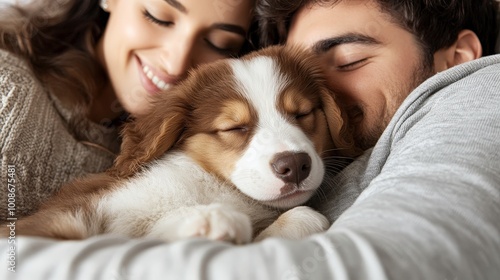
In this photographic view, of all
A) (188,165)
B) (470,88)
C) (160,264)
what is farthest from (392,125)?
(160,264)

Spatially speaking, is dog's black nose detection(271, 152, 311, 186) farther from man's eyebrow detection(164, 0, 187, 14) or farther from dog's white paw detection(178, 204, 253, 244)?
man's eyebrow detection(164, 0, 187, 14)

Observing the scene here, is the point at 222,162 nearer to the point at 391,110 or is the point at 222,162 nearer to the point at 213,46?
the point at 391,110

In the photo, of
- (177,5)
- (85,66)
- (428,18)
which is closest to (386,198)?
(428,18)

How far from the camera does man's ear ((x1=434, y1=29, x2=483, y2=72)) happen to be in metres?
2.43

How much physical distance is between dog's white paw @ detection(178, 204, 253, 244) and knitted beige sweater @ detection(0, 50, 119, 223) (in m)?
0.91

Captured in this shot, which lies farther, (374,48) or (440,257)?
(374,48)

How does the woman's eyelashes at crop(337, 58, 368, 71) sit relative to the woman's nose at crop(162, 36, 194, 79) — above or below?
above

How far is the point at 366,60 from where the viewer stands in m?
2.27

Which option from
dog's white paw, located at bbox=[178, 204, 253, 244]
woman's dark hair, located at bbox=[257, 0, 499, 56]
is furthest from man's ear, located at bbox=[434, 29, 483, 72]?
Result: dog's white paw, located at bbox=[178, 204, 253, 244]

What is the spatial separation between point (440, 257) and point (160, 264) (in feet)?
1.76

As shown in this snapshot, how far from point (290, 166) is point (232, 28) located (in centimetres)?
111

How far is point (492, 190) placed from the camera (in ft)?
4.14

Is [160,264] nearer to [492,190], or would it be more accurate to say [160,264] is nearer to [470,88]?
[492,190]

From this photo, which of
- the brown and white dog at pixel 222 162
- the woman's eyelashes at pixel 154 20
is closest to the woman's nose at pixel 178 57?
the woman's eyelashes at pixel 154 20
